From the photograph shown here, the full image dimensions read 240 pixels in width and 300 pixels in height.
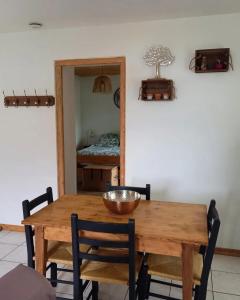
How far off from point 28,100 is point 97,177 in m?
2.37

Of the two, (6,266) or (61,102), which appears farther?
(61,102)

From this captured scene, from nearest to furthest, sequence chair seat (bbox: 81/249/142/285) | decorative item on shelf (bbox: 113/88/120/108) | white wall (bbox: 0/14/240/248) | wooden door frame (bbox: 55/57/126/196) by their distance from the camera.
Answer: chair seat (bbox: 81/249/142/285)
white wall (bbox: 0/14/240/248)
wooden door frame (bbox: 55/57/126/196)
decorative item on shelf (bbox: 113/88/120/108)

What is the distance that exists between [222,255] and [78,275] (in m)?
1.91

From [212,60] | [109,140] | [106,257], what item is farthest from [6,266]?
[109,140]

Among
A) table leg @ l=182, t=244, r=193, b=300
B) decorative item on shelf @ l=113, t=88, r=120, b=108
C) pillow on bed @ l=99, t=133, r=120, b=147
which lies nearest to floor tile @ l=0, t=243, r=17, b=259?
table leg @ l=182, t=244, r=193, b=300

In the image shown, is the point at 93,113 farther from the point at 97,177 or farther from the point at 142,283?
the point at 142,283

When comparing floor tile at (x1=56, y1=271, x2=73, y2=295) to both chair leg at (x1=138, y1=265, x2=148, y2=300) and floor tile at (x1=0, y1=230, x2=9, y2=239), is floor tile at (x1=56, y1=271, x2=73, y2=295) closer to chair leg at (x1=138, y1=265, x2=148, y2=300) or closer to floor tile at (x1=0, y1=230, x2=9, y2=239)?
chair leg at (x1=138, y1=265, x2=148, y2=300)

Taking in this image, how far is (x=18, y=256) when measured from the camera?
303 cm

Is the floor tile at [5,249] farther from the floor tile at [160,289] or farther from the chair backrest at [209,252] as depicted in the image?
the chair backrest at [209,252]

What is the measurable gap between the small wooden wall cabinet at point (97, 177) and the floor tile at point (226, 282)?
2.91m

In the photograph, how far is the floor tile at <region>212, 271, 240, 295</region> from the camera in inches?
97.5

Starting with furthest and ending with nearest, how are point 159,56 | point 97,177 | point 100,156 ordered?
point 100,156, point 97,177, point 159,56

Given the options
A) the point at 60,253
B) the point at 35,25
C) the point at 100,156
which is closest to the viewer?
the point at 60,253

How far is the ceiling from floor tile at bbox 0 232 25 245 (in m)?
2.49
